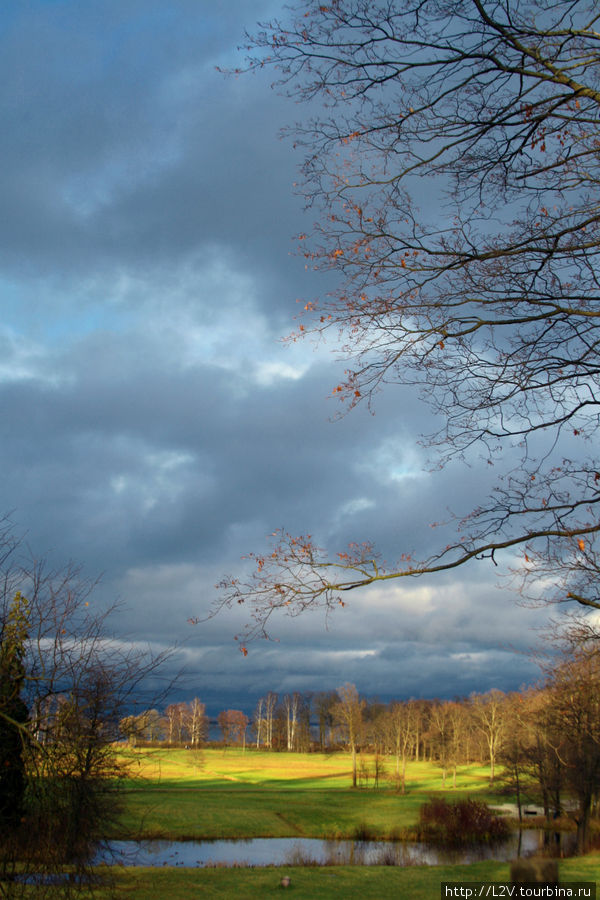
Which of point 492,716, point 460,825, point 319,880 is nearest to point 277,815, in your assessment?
point 460,825

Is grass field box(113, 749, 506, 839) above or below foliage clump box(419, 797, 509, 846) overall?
below

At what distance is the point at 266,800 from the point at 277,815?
7.57m

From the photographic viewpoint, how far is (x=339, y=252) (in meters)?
6.80

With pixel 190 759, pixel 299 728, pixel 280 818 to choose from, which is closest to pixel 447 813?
pixel 280 818

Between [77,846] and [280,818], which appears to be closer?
[77,846]

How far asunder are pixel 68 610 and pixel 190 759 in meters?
92.0

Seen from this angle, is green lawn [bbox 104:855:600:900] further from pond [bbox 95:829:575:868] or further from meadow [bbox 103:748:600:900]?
pond [bbox 95:829:575:868]

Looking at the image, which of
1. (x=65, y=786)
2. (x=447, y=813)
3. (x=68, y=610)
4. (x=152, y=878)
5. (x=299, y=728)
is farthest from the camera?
(x=299, y=728)

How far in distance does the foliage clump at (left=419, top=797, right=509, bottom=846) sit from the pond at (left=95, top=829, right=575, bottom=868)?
1.05 metres

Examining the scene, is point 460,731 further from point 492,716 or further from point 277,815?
point 277,815

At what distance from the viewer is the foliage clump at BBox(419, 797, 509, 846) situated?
123 ft

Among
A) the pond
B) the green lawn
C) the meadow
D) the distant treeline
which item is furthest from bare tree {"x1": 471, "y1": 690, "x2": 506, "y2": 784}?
the green lawn

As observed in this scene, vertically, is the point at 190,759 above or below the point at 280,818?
below

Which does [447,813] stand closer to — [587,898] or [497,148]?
[587,898]
